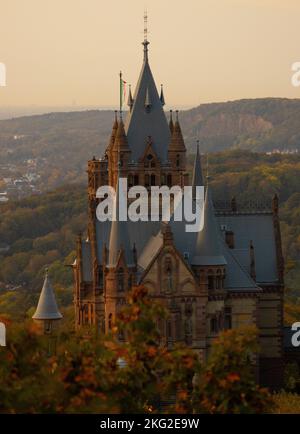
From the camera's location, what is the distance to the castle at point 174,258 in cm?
8300

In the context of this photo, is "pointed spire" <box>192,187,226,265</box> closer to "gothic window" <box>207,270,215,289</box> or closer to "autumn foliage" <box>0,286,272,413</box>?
"gothic window" <box>207,270,215,289</box>

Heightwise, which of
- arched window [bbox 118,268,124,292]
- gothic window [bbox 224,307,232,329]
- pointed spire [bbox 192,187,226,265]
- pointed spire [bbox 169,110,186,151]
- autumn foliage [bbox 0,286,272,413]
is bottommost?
autumn foliage [bbox 0,286,272,413]

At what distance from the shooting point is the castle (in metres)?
83.0

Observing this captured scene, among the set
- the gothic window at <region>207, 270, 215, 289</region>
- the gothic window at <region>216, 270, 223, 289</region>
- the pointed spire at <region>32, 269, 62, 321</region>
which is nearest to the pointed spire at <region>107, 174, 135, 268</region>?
the gothic window at <region>207, 270, 215, 289</region>

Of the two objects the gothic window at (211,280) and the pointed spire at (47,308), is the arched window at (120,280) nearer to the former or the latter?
the gothic window at (211,280)

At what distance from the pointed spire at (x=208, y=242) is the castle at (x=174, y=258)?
2.1 inches

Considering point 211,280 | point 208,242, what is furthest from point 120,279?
point 208,242

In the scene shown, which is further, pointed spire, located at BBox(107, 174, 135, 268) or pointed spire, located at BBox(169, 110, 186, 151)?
pointed spire, located at BBox(169, 110, 186, 151)

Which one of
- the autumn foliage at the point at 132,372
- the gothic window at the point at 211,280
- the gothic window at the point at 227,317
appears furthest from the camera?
the gothic window at the point at 227,317

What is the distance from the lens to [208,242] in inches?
3282

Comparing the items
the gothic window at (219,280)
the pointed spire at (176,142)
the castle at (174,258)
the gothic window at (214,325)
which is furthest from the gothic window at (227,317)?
the pointed spire at (176,142)

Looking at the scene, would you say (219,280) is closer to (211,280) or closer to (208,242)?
(211,280)

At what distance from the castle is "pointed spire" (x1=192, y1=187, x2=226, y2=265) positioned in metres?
0.05

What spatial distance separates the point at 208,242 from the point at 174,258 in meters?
2.39
